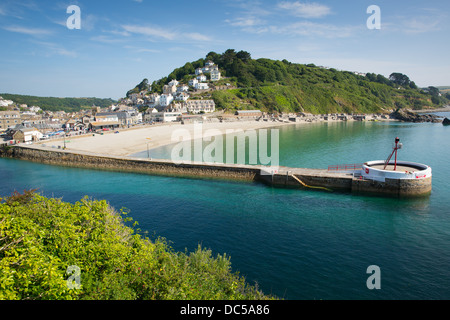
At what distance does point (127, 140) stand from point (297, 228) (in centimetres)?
4933

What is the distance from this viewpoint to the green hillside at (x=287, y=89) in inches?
5064

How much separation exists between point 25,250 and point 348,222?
21731 millimetres

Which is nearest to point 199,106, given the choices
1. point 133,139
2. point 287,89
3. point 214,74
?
point 214,74

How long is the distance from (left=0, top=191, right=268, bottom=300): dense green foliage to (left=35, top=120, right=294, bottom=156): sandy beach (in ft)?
126

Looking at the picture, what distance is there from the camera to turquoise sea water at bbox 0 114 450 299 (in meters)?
15.0

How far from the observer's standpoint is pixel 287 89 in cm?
14312

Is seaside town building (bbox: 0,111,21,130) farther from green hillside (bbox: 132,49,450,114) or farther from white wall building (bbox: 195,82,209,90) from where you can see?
white wall building (bbox: 195,82,209,90)

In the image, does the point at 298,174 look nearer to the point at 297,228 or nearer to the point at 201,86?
the point at 297,228

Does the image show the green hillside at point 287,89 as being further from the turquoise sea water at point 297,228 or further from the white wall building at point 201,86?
the turquoise sea water at point 297,228

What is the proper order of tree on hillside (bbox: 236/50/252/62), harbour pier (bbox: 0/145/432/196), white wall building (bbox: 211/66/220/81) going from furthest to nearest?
tree on hillside (bbox: 236/50/252/62) → white wall building (bbox: 211/66/220/81) → harbour pier (bbox: 0/145/432/196)

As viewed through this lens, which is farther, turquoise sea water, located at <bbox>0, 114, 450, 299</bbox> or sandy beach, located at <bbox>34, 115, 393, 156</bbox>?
sandy beach, located at <bbox>34, 115, 393, 156</bbox>

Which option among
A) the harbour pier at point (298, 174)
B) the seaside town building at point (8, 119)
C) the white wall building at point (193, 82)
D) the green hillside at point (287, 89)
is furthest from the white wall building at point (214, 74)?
the harbour pier at point (298, 174)

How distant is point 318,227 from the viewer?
2123cm

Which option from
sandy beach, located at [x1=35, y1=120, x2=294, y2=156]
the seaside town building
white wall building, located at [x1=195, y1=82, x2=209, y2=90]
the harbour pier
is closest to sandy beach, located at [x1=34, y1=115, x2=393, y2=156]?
sandy beach, located at [x1=35, y1=120, x2=294, y2=156]
